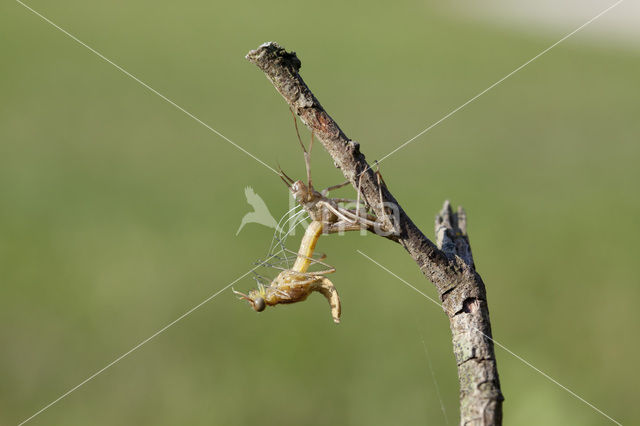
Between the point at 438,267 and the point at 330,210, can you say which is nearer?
the point at 438,267

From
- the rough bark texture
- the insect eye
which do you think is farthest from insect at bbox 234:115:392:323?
the rough bark texture

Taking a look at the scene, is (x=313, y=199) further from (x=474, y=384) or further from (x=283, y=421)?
(x=283, y=421)

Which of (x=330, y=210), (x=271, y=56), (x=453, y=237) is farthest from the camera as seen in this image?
(x=453, y=237)

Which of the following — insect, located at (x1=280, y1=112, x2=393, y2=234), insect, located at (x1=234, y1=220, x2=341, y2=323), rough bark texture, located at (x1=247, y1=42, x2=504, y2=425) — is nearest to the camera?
rough bark texture, located at (x1=247, y1=42, x2=504, y2=425)

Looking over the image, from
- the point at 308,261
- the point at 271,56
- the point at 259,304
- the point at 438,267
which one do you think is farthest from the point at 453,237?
the point at 271,56

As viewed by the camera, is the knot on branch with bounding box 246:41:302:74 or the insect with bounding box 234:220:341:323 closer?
the knot on branch with bounding box 246:41:302:74

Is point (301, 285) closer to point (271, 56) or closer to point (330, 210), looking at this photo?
point (330, 210)

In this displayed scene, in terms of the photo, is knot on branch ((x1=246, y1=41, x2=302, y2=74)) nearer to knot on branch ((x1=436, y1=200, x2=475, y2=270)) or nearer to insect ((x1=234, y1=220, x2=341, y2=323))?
insect ((x1=234, y1=220, x2=341, y2=323))

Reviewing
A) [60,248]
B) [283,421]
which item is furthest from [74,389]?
[60,248]
